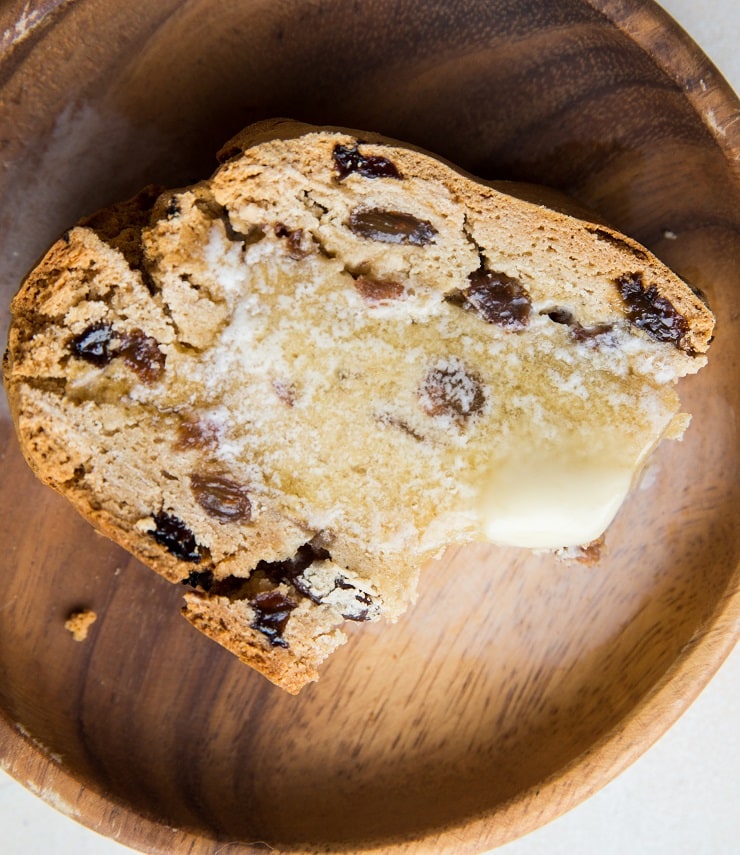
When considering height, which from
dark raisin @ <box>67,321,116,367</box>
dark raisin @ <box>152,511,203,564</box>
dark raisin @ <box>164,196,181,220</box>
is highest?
dark raisin @ <box>164,196,181,220</box>

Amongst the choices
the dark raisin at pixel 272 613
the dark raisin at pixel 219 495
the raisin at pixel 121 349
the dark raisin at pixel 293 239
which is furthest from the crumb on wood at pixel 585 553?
the raisin at pixel 121 349

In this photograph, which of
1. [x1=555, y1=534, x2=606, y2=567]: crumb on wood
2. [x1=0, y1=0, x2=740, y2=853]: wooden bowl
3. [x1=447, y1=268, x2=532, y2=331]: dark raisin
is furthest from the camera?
[x1=555, y1=534, x2=606, y2=567]: crumb on wood

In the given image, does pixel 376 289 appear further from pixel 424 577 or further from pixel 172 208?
pixel 424 577

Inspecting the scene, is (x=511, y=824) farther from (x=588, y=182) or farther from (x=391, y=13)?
(x=391, y=13)

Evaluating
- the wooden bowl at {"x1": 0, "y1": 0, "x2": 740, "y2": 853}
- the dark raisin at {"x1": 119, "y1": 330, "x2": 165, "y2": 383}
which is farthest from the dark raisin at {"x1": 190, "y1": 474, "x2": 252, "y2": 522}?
the wooden bowl at {"x1": 0, "y1": 0, "x2": 740, "y2": 853}

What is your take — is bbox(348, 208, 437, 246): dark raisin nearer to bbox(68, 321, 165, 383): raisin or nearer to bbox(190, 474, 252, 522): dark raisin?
bbox(68, 321, 165, 383): raisin

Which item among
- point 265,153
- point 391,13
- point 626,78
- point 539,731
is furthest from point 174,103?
point 539,731

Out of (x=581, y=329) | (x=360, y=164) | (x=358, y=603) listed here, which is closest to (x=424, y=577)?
(x=358, y=603)
